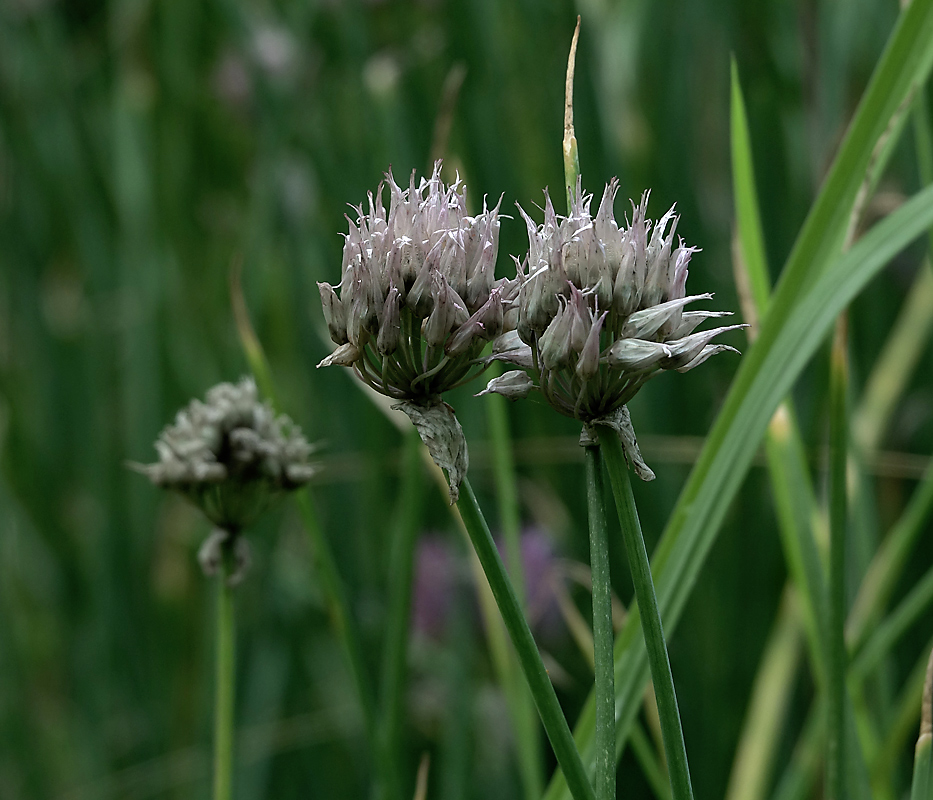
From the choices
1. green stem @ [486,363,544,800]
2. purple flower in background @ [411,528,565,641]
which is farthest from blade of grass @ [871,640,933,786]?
purple flower in background @ [411,528,565,641]

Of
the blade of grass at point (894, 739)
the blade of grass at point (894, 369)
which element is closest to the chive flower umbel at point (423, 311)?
the blade of grass at point (894, 739)

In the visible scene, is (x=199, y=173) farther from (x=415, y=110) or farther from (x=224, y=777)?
(x=224, y=777)

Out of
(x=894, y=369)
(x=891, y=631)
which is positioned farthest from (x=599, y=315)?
(x=894, y=369)

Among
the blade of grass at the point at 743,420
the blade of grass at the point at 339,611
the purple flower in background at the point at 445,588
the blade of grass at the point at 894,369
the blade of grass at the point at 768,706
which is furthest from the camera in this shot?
the purple flower in background at the point at 445,588

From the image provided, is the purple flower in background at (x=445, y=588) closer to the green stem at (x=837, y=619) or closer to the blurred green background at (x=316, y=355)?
the blurred green background at (x=316, y=355)

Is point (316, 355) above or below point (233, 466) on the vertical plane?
above

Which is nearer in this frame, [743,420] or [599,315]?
[599,315]

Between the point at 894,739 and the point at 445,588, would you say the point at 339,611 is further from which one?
the point at 445,588
